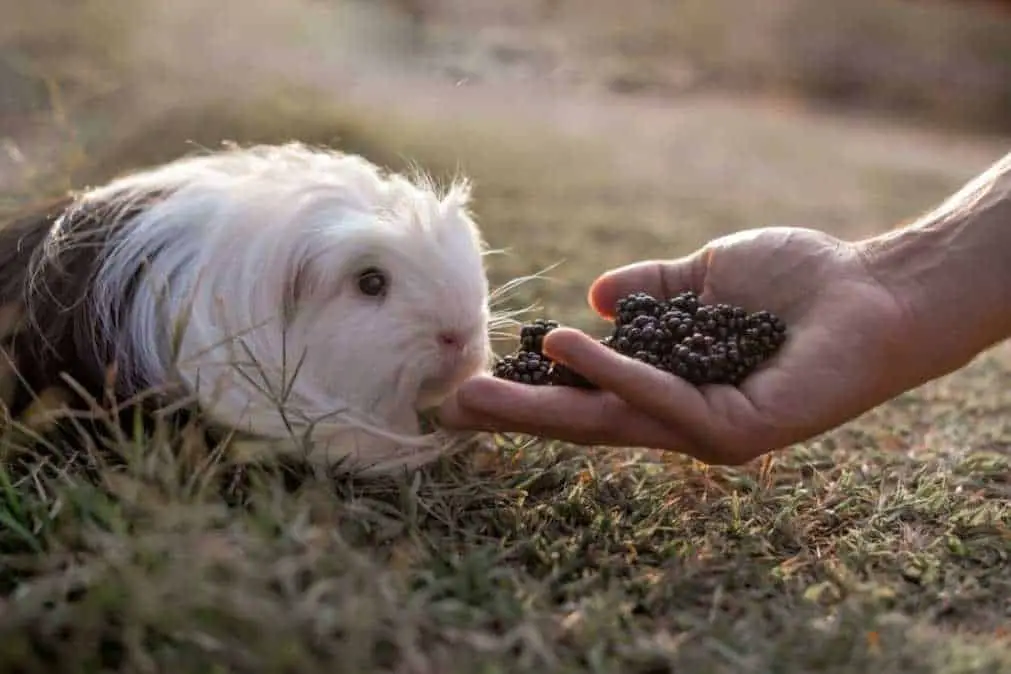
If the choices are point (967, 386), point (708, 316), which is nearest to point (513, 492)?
point (708, 316)

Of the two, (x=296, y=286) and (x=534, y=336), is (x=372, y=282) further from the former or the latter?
(x=534, y=336)

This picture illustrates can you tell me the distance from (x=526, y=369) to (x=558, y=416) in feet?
0.56

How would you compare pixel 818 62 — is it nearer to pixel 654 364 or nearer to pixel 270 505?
pixel 654 364

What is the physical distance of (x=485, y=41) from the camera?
708 cm

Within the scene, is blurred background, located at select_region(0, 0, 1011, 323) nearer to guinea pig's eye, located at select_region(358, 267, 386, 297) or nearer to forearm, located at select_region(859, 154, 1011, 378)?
guinea pig's eye, located at select_region(358, 267, 386, 297)

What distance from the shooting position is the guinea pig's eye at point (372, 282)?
175 centimetres

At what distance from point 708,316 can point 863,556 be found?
1.49ft

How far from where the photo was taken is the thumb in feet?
6.80

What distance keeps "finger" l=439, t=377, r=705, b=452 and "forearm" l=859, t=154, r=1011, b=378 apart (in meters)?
0.44

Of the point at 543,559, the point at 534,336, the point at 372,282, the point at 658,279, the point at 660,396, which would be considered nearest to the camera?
the point at 543,559

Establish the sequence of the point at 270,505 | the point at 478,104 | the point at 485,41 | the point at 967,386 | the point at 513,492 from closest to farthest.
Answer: the point at 270,505 < the point at 513,492 < the point at 967,386 < the point at 478,104 < the point at 485,41

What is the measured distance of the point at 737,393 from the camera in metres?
A: 1.67

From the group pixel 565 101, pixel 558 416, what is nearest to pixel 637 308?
pixel 558 416

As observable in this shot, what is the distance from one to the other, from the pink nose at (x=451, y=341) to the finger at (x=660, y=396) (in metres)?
0.16
